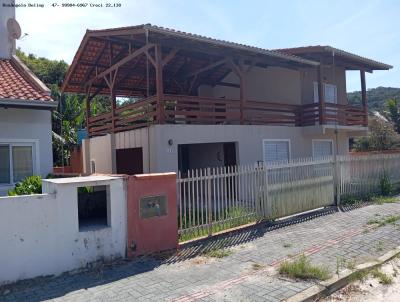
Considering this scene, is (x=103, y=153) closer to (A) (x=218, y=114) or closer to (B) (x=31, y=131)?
(A) (x=218, y=114)

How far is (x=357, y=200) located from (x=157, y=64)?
→ 7.58 metres

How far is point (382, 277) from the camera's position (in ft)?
18.6

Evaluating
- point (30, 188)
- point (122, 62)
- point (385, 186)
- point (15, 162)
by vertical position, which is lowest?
point (385, 186)

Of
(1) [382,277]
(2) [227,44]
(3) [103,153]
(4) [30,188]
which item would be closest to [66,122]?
(3) [103,153]

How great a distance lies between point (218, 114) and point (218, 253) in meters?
7.04

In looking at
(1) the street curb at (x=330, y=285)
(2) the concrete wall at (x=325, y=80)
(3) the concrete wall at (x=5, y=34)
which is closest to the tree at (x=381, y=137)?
(2) the concrete wall at (x=325, y=80)

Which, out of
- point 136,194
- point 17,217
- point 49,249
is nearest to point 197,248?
point 136,194

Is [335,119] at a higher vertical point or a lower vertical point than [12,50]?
lower

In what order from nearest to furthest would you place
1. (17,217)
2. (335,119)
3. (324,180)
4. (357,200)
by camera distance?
(17,217), (324,180), (357,200), (335,119)

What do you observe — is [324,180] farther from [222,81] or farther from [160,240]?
[222,81]

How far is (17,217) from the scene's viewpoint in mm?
5578

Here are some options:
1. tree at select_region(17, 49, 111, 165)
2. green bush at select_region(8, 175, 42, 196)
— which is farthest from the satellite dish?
tree at select_region(17, 49, 111, 165)

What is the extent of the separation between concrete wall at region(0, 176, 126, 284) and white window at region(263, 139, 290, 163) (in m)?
8.86

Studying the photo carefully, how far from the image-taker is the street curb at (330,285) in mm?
4949
